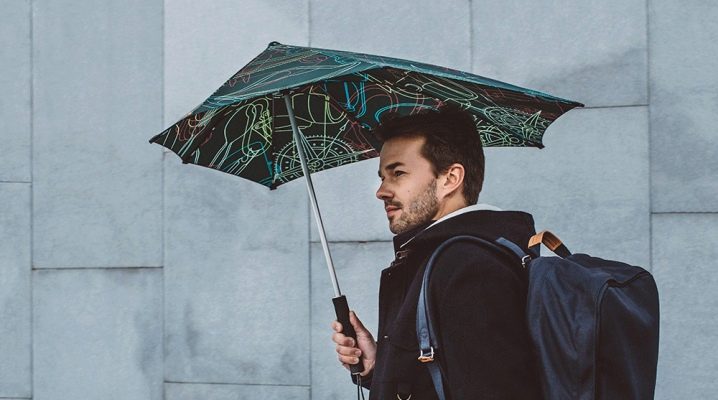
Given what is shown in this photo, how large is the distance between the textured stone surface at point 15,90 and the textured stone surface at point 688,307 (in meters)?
3.62

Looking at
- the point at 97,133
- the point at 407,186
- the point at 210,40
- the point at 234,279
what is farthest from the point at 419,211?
the point at 97,133

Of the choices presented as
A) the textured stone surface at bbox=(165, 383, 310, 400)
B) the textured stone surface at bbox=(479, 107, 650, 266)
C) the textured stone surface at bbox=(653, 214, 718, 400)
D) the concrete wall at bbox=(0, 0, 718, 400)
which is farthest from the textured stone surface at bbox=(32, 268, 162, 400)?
the textured stone surface at bbox=(653, 214, 718, 400)

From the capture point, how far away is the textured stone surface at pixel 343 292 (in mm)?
5016

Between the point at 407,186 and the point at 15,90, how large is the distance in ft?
12.1

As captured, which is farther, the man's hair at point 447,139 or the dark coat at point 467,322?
the man's hair at point 447,139

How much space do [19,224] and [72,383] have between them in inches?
38.5

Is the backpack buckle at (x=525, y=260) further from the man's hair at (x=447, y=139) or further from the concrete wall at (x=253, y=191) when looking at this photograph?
the concrete wall at (x=253, y=191)

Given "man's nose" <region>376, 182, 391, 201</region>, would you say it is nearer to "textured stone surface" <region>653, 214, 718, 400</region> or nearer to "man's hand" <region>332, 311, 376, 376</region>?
"man's hand" <region>332, 311, 376, 376</region>

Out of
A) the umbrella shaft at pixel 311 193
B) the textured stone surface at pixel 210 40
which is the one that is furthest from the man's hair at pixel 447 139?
the textured stone surface at pixel 210 40

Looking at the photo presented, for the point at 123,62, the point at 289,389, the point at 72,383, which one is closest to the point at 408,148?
the point at 289,389

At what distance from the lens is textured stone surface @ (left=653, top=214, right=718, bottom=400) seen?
4.59 m

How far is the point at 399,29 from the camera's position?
5.03 m

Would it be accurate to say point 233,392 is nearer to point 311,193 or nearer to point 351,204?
point 351,204

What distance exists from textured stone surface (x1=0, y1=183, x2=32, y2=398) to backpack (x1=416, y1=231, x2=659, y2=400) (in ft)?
12.7
